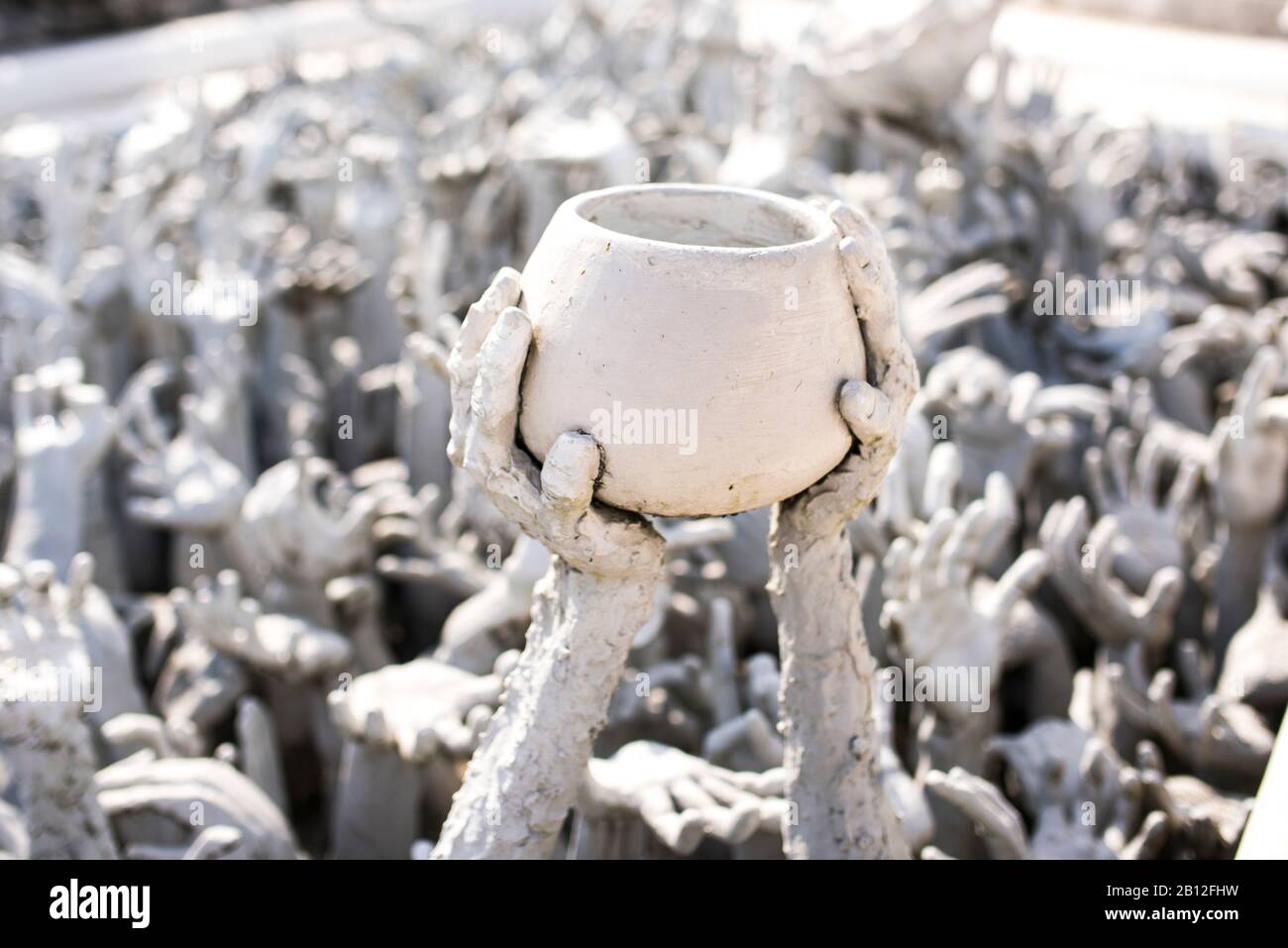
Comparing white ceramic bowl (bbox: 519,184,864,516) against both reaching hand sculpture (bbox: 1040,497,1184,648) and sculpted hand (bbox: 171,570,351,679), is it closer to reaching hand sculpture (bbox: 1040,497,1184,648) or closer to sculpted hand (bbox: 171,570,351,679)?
sculpted hand (bbox: 171,570,351,679)

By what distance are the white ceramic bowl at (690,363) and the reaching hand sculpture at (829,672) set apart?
113 millimetres

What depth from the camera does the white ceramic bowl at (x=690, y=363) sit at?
1480 millimetres

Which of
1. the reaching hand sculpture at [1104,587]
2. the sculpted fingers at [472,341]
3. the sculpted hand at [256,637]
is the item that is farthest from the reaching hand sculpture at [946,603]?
the sculpted hand at [256,637]

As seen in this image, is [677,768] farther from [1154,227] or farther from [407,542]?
[1154,227]

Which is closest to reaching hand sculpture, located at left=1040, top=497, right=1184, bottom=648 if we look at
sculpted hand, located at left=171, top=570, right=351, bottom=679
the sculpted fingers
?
sculpted hand, located at left=171, top=570, right=351, bottom=679

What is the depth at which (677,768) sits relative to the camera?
6.87 ft

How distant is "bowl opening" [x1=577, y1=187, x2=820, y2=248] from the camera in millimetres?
1690

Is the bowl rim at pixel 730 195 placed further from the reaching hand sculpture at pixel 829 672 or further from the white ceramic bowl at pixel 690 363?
the reaching hand sculpture at pixel 829 672

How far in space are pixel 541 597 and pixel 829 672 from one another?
1.36ft

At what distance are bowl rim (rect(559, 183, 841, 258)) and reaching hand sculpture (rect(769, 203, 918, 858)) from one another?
0.53 ft

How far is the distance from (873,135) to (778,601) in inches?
138

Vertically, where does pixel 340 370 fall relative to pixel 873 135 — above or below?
below

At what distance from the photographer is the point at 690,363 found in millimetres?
1479
